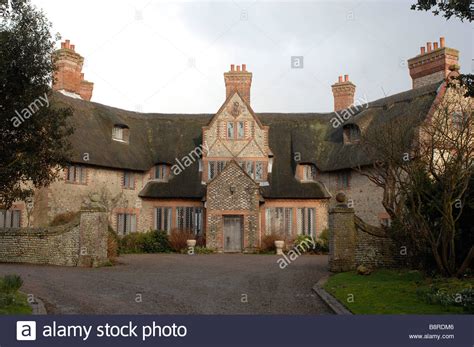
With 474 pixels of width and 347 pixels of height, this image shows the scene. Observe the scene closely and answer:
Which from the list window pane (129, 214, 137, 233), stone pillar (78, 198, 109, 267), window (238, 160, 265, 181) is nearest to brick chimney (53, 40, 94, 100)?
window pane (129, 214, 137, 233)

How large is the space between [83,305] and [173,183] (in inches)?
923

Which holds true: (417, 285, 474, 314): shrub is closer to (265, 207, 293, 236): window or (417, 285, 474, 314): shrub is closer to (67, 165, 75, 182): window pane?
(265, 207, 293, 236): window

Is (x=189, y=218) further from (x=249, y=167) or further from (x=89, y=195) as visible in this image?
(x=89, y=195)

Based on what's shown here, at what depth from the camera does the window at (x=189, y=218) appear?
34.6 m

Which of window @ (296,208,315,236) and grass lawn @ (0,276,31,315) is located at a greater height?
window @ (296,208,315,236)

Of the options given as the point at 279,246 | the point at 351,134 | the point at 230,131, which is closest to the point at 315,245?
the point at 279,246

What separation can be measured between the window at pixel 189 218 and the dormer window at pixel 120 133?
6553mm

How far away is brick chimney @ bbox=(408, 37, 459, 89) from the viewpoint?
114ft

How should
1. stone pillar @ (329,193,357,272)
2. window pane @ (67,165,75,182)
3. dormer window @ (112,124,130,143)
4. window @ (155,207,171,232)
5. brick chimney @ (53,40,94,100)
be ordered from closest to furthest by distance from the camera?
stone pillar @ (329,193,357,272) → window pane @ (67,165,75,182) → window @ (155,207,171,232) → dormer window @ (112,124,130,143) → brick chimney @ (53,40,94,100)

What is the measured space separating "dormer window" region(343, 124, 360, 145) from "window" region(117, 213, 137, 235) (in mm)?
15495

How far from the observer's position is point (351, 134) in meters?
35.0

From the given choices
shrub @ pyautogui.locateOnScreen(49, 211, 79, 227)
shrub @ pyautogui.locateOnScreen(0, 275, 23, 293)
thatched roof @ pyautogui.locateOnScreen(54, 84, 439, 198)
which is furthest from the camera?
thatched roof @ pyautogui.locateOnScreen(54, 84, 439, 198)

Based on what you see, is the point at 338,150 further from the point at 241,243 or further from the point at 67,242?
the point at 67,242

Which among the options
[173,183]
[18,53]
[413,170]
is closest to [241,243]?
[173,183]
